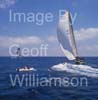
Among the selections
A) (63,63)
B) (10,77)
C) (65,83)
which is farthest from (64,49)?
(10,77)

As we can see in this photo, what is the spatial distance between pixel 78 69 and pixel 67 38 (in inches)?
35.9

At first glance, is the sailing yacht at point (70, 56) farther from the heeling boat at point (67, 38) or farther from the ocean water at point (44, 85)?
the ocean water at point (44, 85)

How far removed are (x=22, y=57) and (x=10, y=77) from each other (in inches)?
20.8

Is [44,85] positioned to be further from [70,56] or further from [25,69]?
[70,56]

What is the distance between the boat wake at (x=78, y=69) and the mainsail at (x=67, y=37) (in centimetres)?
21

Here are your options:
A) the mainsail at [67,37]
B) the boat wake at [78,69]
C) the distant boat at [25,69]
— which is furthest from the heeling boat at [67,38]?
the distant boat at [25,69]

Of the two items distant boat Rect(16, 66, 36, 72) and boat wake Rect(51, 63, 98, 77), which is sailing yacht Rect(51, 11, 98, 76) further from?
distant boat Rect(16, 66, 36, 72)

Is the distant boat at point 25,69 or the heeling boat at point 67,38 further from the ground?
the heeling boat at point 67,38

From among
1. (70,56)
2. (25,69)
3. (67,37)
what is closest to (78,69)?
(70,56)

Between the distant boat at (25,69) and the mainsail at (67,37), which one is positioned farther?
the mainsail at (67,37)

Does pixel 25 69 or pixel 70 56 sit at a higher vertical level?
pixel 70 56

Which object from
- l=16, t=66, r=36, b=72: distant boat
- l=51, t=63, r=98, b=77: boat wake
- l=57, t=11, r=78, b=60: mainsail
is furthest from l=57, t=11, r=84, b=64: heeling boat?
l=16, t=66, r=36, b=72: distant boat

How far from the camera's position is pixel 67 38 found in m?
7.75

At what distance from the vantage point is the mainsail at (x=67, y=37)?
712 cm
